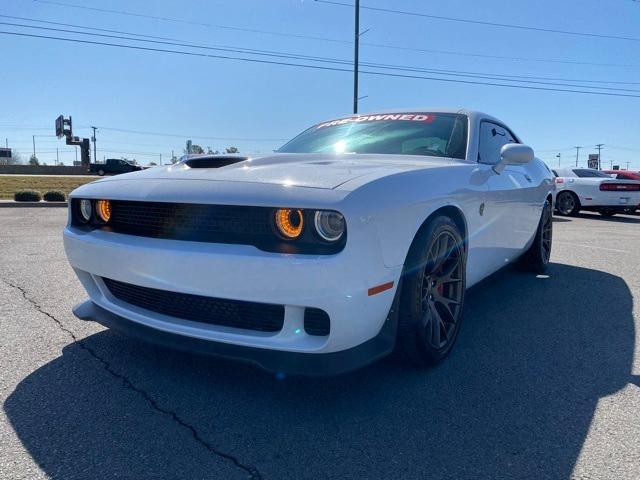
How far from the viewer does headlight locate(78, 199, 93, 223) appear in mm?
2607

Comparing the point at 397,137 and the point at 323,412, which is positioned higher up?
the point at 397,137

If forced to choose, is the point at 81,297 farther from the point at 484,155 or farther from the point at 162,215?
the point at 484,155

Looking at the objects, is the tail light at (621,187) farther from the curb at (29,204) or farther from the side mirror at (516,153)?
the curb at (29,204)

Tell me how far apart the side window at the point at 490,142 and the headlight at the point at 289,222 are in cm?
189

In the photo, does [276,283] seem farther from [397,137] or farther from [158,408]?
[397,137]

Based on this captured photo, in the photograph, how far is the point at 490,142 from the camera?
370 cm

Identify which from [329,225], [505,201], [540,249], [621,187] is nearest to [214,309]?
[329,225]

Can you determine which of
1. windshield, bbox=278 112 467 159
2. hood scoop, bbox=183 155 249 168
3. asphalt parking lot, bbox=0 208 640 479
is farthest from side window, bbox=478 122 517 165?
hood scoop, bbox=183 155 249 168

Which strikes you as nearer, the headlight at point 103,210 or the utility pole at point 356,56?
the headlight at point 103,210

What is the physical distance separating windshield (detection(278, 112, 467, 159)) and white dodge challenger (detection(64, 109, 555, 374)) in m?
0.39

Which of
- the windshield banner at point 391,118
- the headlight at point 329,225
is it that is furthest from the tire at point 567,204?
the headlight at point 329,225

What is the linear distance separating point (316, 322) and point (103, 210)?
4.39ft

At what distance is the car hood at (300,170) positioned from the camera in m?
2.03

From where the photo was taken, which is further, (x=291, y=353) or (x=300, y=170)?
(x=300, y=170)
